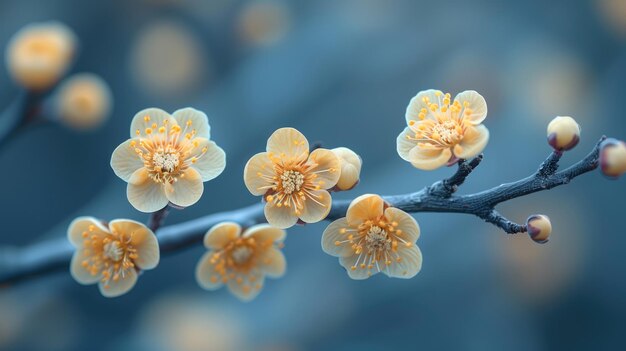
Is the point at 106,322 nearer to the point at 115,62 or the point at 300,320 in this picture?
the point at 300,320

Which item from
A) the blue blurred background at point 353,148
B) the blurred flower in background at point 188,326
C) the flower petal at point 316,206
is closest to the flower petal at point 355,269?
the flower petal at point 316,206

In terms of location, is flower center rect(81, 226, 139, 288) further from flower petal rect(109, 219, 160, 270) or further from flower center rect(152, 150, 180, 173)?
flower center rect(152, 150, 180, 173)

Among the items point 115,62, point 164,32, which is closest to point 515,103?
point 164,32

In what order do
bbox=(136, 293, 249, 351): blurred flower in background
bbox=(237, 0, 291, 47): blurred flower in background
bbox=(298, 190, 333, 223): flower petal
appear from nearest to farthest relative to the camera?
bbox=(298, 190, 333, 223): flower petal < bbox=(136, 293, 249, 351): blurred flower in background < bbox=(237, 0, 291, 47): blurred flower in background

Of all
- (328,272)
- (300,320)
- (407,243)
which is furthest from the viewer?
(328,272)

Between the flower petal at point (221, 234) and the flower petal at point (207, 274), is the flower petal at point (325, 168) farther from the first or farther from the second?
the flower petal at point (207, 274)

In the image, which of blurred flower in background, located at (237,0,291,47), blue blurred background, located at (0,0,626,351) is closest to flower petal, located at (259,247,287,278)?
blue blurred background, located at (0,0,626,351)
